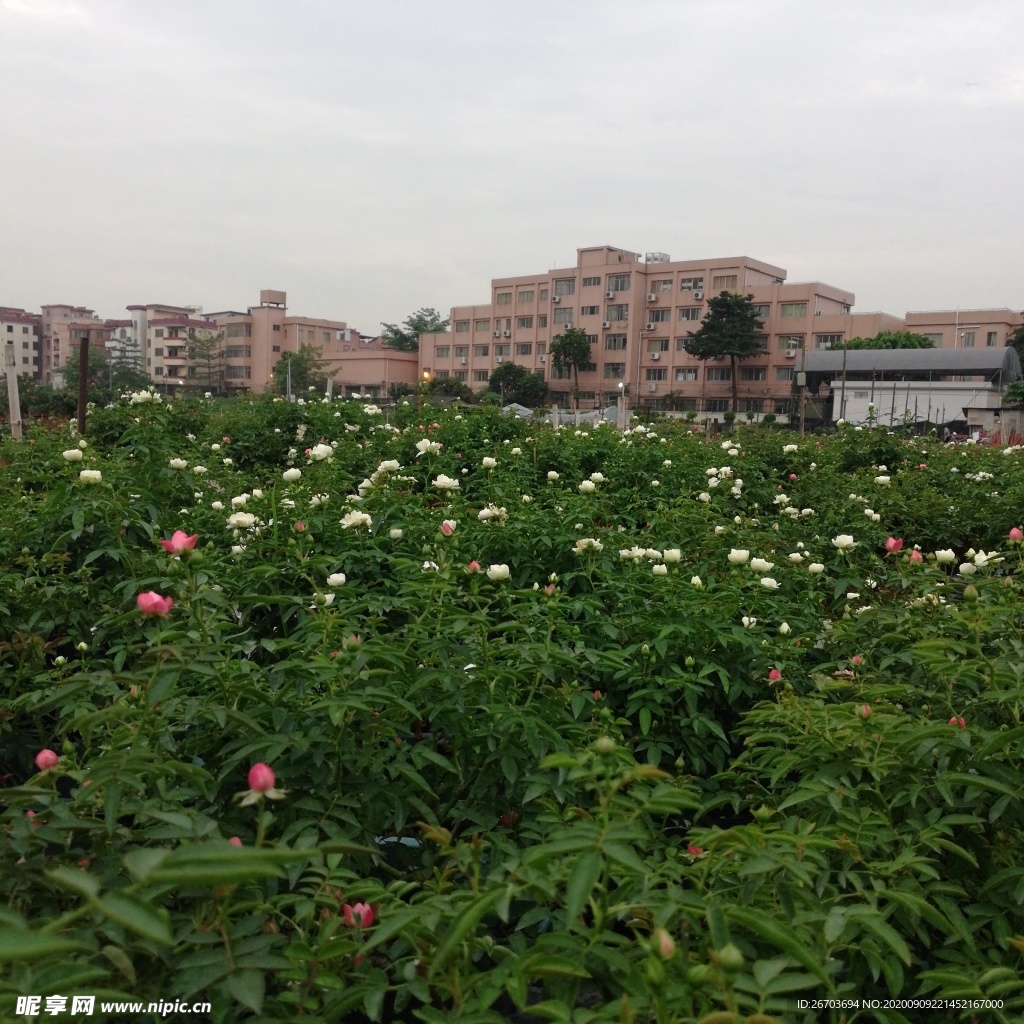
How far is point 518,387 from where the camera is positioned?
51000 mm

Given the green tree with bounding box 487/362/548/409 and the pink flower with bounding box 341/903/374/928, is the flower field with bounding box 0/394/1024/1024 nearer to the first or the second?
the pink flower with bounding box 341/903/374/928

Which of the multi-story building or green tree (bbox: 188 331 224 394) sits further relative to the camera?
the multi-story building

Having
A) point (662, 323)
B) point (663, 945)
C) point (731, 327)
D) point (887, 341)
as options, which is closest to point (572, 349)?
point (662, 323)

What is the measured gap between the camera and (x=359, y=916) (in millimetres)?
1227

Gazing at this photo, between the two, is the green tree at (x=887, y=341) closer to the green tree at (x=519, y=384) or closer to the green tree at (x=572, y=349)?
the green tree at (x=572, y=349)

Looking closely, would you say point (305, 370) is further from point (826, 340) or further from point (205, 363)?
point (826, 340)

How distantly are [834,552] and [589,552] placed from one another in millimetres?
1557

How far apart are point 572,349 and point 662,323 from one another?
5.17 metres

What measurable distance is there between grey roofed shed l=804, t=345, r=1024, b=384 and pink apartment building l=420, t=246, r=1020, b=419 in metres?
4.71

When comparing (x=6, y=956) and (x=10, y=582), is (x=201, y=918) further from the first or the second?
(x=10, y=582)

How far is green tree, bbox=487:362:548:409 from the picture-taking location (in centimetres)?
5059

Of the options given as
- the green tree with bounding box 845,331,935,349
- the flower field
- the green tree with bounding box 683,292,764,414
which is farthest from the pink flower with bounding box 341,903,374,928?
the green tree with bounding box 683,292,764,414

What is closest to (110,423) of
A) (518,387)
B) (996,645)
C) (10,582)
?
(10,582)

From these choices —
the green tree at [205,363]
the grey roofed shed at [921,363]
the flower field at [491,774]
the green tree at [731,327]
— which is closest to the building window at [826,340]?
the green tree at [731,327]
